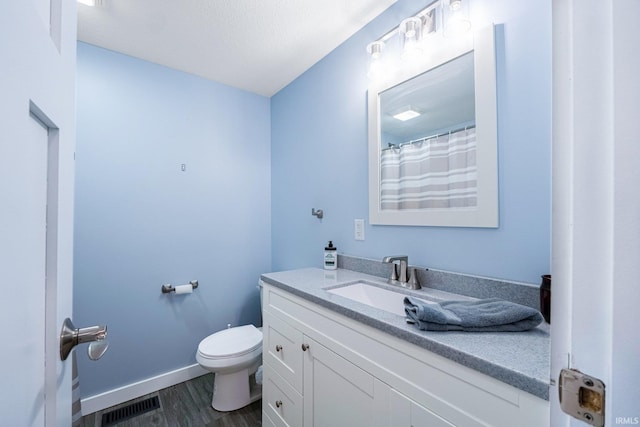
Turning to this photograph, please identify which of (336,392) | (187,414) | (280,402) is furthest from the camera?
(187,414)

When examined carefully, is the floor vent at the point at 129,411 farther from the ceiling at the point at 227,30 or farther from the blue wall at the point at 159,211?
Answer: the ceiling at the point at 227,30

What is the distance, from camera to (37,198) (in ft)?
1.37

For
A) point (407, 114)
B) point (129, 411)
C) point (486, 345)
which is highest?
point (407, 114)

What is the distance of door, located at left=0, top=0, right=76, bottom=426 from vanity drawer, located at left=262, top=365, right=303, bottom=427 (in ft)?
3.01

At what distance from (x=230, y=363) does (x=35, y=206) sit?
4.94ft

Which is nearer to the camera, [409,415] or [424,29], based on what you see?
[409,415]

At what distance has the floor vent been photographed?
1.62 metres

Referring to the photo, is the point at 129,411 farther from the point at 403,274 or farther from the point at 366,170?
the point at 366,170

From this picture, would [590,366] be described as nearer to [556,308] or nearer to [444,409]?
[556,308]

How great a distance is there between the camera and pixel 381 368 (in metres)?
0.85

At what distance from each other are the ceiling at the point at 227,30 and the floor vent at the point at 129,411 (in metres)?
2.38

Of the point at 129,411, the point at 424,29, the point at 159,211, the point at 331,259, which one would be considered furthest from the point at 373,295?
the point at 129,411

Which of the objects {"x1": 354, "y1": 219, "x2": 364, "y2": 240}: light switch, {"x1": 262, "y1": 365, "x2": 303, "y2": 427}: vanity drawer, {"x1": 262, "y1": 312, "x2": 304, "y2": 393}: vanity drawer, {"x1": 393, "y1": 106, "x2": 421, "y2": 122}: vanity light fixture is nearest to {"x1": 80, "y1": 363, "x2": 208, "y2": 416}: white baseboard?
{"x1": 262, "y1": 365, "x2": 303, "y2": 427}: vanity drawer

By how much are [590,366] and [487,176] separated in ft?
2.81
